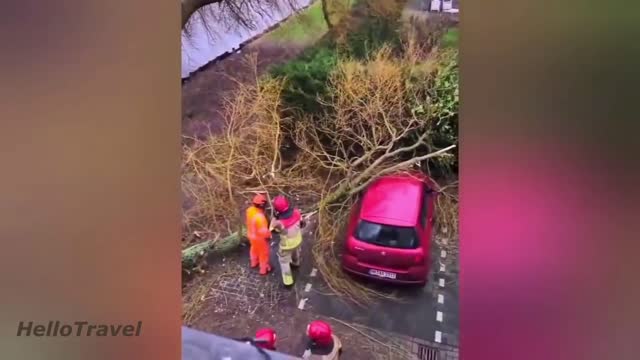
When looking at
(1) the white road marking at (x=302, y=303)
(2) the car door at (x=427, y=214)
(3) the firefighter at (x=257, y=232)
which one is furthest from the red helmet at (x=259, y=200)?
(2) the car door at (x=427, y=214)

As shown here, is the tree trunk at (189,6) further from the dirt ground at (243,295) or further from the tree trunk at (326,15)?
the tree trunk at (326,15)

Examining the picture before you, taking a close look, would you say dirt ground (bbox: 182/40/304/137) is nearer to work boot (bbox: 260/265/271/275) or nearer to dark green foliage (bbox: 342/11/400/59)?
dark green foliage (bbox: 342/11/400/59)

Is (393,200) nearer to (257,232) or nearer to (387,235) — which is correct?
(387,235)

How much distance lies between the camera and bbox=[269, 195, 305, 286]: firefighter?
1.11m

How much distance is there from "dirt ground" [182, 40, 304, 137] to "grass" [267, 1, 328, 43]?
0.02 m

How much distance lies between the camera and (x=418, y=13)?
1.10m
